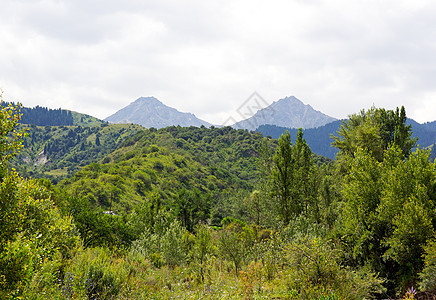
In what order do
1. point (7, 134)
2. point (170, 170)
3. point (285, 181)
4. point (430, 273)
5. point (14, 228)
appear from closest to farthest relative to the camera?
point (14, 228) < point (7, 134) < point (430, 273) < point (285, 181) < point (170, 170)

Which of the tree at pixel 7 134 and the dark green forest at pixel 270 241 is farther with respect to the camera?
the dark green forest at pixel 270 241

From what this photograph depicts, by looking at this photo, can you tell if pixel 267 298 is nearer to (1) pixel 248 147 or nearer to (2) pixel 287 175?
(2) pixel 287 175

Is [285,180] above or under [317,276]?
above

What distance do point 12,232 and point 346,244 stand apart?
1687 centimetres

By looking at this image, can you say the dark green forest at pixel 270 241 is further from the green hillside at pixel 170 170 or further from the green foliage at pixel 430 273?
the green hillside at pixel 170 170

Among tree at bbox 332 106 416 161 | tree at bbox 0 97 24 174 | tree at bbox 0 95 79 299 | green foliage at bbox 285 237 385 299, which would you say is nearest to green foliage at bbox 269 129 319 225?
tree at bbox 332 106 416 161

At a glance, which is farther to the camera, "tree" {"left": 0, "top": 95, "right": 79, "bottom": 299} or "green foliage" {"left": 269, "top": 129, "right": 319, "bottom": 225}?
"green foliage" {"left": 269, "top": 129, "right": 319, "bottom": 225}

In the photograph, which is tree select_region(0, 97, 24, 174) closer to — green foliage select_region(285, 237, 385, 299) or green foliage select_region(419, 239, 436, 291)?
green foliage select_region(285, 237, 385, 299)

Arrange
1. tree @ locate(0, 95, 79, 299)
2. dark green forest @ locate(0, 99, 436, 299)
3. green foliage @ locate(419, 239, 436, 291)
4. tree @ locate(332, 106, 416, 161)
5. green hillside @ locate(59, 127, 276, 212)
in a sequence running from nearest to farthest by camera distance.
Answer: tree @ locate(0, 95, 79, 299), dark green forest @ locate(0, 99, 436, 299), green foliage @ locate(419, 239, 436, 291), tree @ locate(332, 106, 416, 161), green hillside @ locate(59, 127, 276, 212)

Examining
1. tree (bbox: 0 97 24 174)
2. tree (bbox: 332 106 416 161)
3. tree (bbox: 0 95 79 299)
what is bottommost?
tree (bbox: 0 95 79 299)

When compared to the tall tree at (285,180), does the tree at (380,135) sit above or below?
above

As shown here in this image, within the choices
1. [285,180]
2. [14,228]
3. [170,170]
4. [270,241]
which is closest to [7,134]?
[14,228]

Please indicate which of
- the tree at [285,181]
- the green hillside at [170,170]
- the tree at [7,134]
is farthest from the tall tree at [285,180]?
the tree at [7,134]

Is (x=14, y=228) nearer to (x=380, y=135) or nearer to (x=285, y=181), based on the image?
(x=285, y=181)
